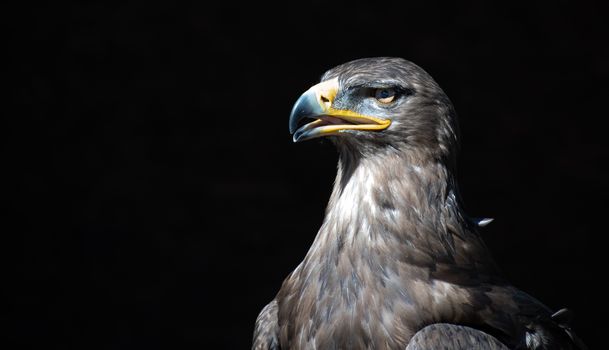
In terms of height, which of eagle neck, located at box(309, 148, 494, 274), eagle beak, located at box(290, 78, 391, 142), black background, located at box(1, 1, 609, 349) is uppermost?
eagle beak, located at box(290, 78, 391, 142)

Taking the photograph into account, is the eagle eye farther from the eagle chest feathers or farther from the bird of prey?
the eagle chest feathers

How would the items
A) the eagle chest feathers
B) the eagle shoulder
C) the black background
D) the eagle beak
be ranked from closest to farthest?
the eagle chest feathers
the eagle beak
the eagle shoulder
the black background

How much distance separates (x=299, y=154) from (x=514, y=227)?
160 cm

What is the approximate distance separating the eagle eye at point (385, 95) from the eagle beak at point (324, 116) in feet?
0.24

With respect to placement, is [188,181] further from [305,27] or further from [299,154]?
[305,27]

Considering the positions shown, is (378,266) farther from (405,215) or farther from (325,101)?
(325,101)

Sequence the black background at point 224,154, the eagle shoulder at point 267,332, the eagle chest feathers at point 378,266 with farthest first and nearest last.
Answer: the black background at point 224,154, the eagle shoulder at point 267,332, the eagle chest feathers at point 378,266

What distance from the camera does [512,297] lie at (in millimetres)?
3633

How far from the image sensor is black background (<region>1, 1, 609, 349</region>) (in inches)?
270

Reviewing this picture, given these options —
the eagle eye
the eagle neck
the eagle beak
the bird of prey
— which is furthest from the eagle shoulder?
the eagle eye

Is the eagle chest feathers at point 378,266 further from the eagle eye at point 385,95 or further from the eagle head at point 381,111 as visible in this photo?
the eagle eye at point 385,95

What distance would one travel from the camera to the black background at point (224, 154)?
22.5 ft

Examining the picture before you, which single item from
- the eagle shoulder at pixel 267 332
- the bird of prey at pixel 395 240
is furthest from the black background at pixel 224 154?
the bird of prey at pixel 395 240

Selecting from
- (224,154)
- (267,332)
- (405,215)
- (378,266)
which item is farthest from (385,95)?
(224,154)
